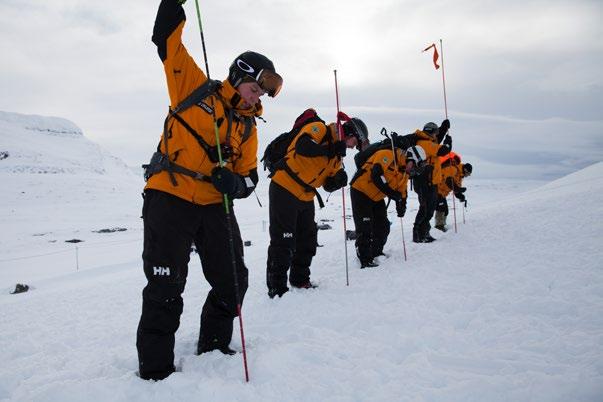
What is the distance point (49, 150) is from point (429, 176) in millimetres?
85564

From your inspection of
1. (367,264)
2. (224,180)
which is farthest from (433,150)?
(224,180)

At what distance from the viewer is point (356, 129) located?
17.6ft

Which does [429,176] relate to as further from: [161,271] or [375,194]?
[161,271]

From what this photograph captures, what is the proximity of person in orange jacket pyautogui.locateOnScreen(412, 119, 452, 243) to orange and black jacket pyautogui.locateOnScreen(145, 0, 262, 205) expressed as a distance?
6.09 m

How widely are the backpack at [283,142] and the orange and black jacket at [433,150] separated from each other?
3596 mm

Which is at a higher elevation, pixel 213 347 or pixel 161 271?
pixel 161 271

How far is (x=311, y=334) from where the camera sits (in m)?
3.79

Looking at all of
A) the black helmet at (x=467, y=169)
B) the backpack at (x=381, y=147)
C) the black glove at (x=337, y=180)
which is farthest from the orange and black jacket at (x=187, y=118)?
the black helmet at (x=467, y=169)

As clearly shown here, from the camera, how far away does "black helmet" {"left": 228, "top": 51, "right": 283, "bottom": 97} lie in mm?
3230

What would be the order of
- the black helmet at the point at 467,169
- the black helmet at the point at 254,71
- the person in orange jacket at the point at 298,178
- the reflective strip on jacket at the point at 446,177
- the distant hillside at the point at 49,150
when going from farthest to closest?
the distant hillside at the point at 49,150
the black helmet at the point at 467,169
the reflective strip on jacket at the point at 446,177
the person in orange jacket at the point at 298,178
the black helmet at the point at 254,71

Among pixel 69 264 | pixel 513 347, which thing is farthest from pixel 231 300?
pixel 69 264

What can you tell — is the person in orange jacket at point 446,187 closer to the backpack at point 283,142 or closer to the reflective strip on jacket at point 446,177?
the reflective strip on jacket at point 446,177

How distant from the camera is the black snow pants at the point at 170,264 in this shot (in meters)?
2.97

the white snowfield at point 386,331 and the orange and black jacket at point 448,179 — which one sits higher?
the orange and black jacket at point 448,179
